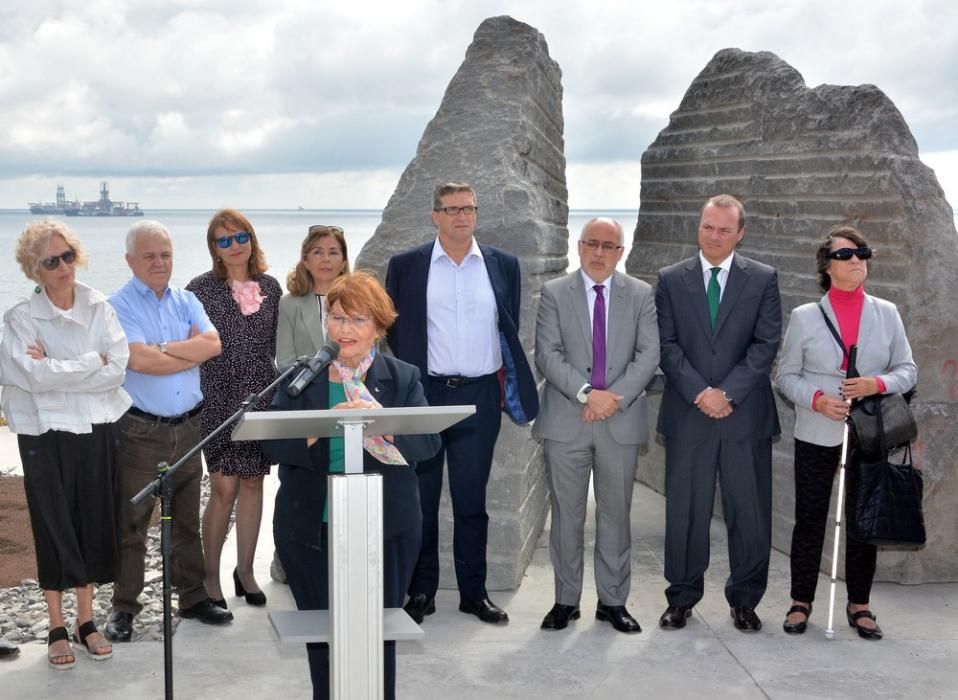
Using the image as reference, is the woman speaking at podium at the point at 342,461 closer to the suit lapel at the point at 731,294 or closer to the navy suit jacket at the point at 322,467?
the navy suit jacket at the point at 322,467

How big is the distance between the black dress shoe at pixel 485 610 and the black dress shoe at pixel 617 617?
1.43 ft

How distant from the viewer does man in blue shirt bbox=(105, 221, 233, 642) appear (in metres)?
4.95

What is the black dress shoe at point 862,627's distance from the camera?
5.10 meters

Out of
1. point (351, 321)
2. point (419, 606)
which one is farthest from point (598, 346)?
point (351, 321)

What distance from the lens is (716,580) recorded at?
19.7 ft

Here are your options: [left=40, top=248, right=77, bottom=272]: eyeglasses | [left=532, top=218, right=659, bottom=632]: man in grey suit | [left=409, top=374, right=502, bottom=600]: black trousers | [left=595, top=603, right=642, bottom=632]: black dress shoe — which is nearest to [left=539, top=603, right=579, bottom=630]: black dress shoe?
[left=532, top=218, right=659, bottom=632]: man in grey suit

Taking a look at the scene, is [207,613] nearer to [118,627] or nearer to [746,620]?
[118,627]

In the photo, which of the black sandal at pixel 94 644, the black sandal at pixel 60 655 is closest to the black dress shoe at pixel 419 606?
the black sandal at pixel 94 644

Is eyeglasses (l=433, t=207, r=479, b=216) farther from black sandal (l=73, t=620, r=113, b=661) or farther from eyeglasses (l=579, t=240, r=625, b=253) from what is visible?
black sandal (l=73, t=620, r=113, b=661)

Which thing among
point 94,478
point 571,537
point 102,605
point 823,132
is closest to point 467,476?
point 571,537

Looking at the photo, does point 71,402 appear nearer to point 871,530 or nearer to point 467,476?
point 467,476

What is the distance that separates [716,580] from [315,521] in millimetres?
3166

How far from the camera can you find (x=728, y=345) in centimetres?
510

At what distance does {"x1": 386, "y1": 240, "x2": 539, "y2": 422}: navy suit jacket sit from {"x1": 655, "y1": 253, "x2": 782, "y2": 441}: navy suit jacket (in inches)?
25.9
